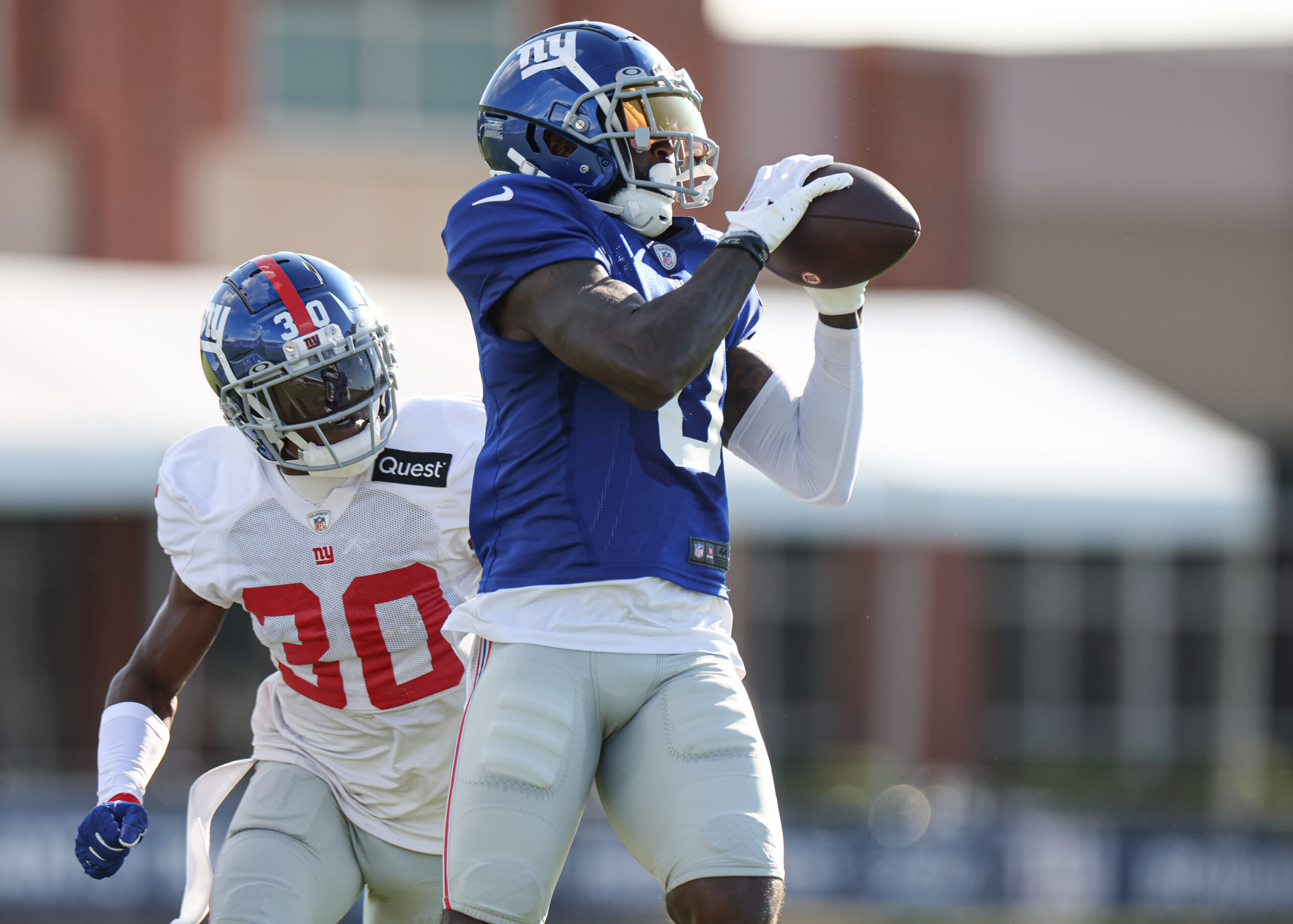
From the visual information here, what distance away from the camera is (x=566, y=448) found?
2621 mm

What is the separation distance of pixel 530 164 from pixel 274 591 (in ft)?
3.56

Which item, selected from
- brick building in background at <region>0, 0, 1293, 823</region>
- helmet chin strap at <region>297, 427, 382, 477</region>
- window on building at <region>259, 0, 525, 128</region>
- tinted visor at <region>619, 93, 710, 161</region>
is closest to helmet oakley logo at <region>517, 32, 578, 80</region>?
tinted visor at <region>619, 93, 710, 161</region>

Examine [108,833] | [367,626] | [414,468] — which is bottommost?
[108,833]

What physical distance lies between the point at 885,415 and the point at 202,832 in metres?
7.95

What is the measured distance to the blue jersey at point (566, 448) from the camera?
258cm

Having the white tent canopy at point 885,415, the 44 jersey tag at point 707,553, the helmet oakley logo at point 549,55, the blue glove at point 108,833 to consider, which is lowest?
the white tent canopy at point 885,415

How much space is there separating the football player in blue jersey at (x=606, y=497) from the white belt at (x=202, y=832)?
0.88 metres

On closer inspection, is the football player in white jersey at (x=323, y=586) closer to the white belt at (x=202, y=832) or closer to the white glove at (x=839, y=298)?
the white belt at (x=202, y=832)

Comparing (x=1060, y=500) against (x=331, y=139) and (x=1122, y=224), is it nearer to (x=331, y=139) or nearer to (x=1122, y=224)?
(x=1122, y=224)

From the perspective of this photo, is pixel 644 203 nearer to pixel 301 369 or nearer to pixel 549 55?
pixel 549 55

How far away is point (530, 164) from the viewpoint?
2.84 meters

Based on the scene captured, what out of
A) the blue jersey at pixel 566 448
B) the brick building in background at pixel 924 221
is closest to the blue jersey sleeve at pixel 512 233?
the blue jersey at pixel 566 448

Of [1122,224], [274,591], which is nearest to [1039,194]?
[1122,224]

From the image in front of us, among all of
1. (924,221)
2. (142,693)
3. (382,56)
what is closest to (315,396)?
(142,693)
